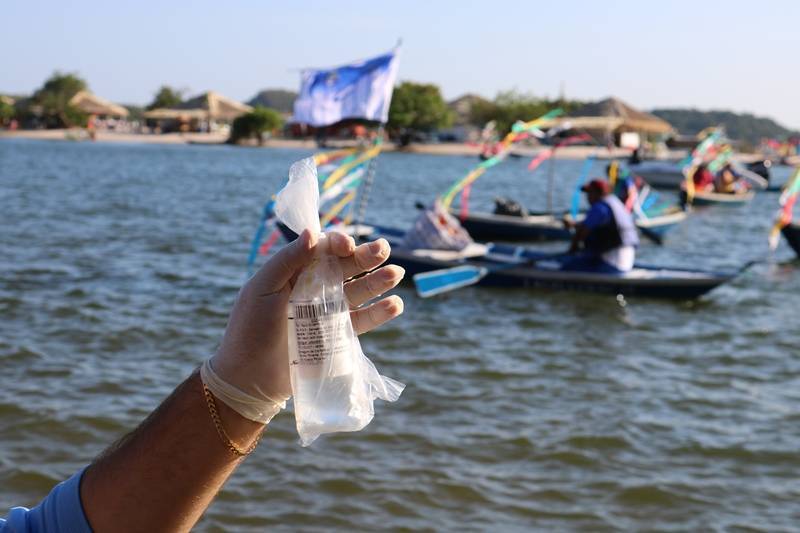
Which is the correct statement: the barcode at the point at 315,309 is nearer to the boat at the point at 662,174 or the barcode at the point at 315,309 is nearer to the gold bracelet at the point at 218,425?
the gold bracelet at the point at 218,425

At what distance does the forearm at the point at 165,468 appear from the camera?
73.2 inches

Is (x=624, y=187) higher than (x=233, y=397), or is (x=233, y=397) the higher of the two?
(x=233, y=397)

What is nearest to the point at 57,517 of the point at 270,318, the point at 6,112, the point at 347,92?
the point at 270,318

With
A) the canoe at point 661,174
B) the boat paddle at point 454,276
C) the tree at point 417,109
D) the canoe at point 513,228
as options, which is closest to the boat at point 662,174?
the canoe at point 661,174

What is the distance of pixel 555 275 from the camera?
13180 millimetres

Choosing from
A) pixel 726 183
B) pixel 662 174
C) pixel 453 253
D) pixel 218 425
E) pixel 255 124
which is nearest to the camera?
pixel 218 425

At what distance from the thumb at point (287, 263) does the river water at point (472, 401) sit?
4.18 meters

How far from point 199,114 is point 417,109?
22.0 m

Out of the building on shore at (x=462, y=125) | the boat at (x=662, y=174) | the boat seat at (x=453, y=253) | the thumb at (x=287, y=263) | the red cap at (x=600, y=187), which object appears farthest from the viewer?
the building on shore at (x=462, y=125)

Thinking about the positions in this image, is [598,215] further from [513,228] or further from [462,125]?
[462,125]

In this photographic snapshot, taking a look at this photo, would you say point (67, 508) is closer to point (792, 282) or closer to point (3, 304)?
point (3, 304)

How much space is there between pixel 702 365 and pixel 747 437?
8.43 feet

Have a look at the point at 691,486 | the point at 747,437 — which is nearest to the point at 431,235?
the point at 747,437

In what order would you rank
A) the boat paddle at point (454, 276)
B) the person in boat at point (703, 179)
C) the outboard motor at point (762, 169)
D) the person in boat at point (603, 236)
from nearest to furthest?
the boat paddle at point (454, 276) → the person in boat at point (603, 236) → the person in boat at point (703, 179) → the outboard motor at point (762, 169)
